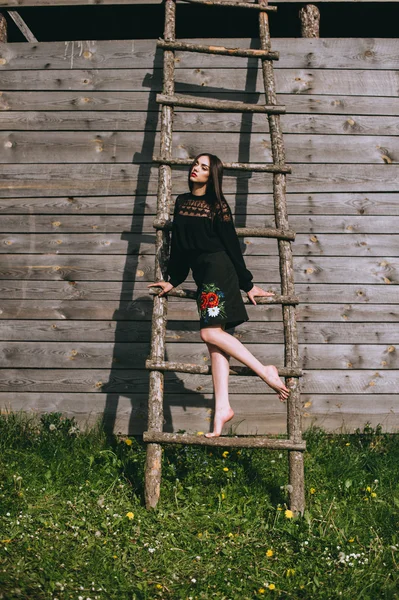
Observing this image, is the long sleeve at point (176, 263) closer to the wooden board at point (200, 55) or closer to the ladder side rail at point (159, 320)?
the ladder side rail at point (159, 320)

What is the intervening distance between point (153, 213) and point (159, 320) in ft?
3.88

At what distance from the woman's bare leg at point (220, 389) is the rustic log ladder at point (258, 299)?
0.18 ft

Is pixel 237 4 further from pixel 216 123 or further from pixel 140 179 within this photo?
pixel 140 179

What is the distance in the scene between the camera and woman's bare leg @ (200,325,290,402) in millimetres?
3406

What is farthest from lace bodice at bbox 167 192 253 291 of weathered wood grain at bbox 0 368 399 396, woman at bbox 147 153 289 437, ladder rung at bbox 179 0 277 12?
ladder rung at bbox 179 0 277 12

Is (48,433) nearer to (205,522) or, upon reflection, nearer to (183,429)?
(183,429)

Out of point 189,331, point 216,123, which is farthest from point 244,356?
point 216,123

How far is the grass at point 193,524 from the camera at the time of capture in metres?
2.79

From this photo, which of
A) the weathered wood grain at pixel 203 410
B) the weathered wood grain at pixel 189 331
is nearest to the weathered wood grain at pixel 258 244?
the weathered wood grain at pixel 189 331

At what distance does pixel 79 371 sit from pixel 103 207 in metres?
1.27

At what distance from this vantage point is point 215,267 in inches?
139

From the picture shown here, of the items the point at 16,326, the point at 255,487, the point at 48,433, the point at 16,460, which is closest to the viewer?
the point at 255,487

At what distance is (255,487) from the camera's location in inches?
140

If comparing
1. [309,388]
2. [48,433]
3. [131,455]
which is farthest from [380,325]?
[48,433]
